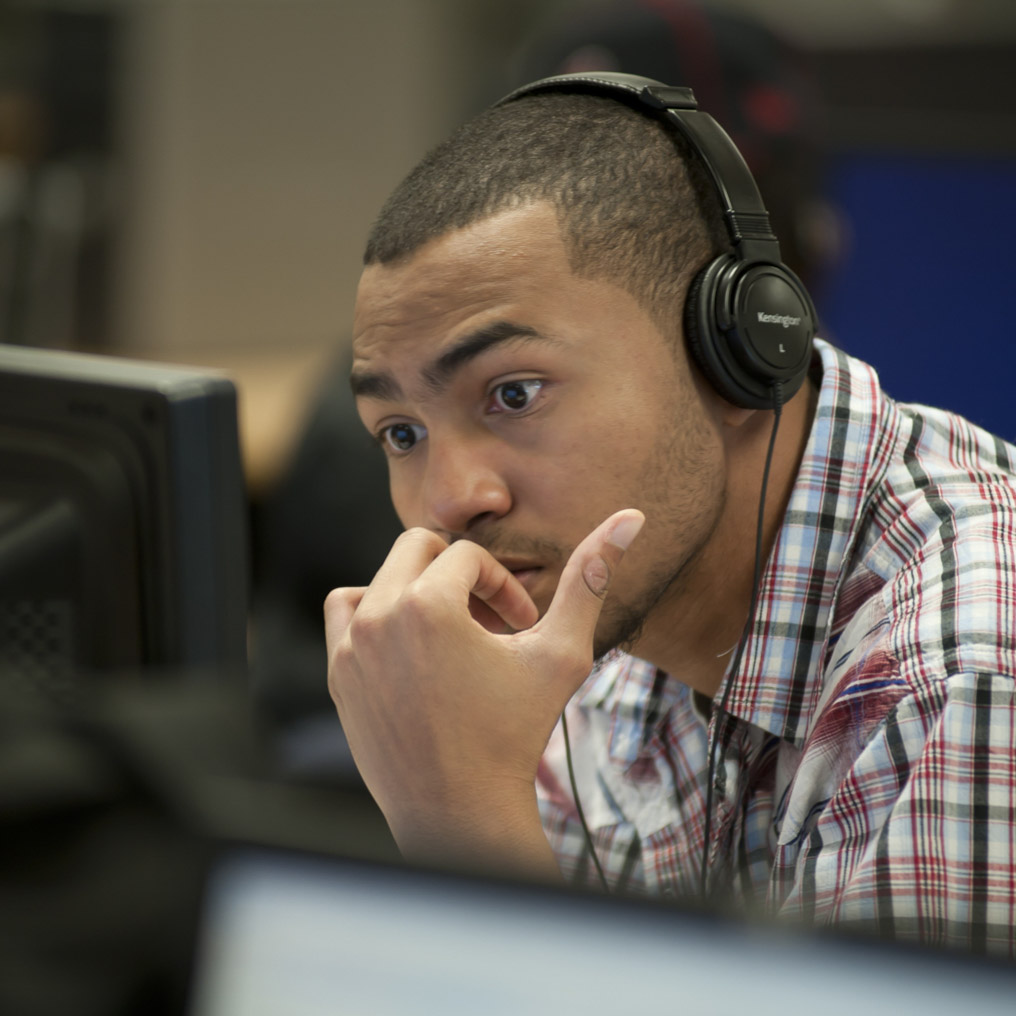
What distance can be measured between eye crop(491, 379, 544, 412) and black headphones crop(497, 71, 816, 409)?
123 mm

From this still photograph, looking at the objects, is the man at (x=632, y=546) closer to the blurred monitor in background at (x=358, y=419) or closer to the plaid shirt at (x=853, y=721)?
the plaid shirt at (x=853, y=721)

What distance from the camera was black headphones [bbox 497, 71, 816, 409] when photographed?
3.01 ft

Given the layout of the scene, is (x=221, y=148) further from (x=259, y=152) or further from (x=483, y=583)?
(x=483, y=583)

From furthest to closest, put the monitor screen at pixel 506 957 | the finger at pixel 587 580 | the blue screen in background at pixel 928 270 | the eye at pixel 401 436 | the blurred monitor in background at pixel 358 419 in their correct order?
the blue screen in background at pixel 928 270 < the blurred monitor in background at pixel 358 419 < the eye at pixel 401 436 < the finger at pixel 587 580 < the monitor screen at pixel 506 957

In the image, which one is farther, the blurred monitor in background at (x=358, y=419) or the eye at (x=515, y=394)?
the blurred monitor in background at (x=358, y=419)

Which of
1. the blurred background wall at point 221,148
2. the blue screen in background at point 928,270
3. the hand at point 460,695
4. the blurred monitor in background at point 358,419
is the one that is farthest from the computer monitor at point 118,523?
the blurred background wall at point 221,148

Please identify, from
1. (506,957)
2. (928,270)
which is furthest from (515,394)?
(928,270)

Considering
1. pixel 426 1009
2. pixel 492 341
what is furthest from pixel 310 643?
pixel 426 1009

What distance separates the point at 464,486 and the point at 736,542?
216 millimetres

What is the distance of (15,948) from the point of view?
634mm

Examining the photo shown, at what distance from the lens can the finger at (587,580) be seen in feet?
2.77

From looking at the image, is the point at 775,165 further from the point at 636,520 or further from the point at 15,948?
the point at 15,948

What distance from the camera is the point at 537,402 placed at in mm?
924

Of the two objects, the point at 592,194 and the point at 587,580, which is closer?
the point at 587,580
